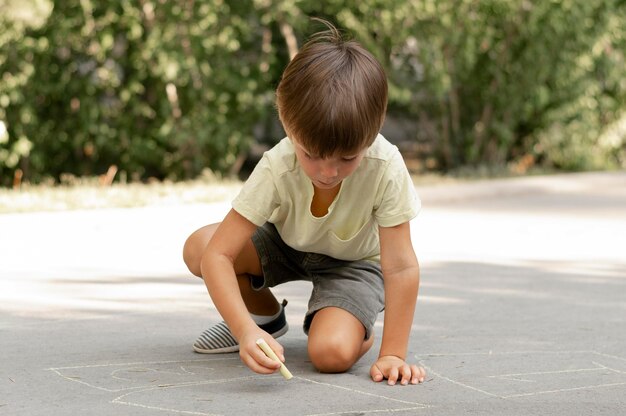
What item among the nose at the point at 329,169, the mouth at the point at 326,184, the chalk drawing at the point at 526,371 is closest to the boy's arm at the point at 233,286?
the mouth at the point at 326,184

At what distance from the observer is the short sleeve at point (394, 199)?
3.71m

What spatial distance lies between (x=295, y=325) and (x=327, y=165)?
4.59 feet

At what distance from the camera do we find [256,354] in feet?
11.1

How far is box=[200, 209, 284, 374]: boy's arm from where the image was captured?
340 centimetres

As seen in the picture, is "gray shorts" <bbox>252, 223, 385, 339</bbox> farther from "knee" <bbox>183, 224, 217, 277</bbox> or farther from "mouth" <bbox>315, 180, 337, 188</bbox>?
"mouth" <bbox>315, 180, 337, 188</bbox>

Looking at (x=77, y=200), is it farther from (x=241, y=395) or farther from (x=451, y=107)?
(x=241, y=395)

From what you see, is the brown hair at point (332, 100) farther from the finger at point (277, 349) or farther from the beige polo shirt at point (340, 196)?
the finger at point (277, 349)

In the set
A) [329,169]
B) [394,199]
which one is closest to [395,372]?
[394,199]

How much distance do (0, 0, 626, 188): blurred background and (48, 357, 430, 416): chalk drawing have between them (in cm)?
593

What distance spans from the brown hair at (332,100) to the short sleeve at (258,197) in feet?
0.95

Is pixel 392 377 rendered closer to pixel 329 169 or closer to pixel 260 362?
pixel 260 362

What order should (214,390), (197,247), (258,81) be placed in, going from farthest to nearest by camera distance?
(258,81) < (197,247) < (214,390)

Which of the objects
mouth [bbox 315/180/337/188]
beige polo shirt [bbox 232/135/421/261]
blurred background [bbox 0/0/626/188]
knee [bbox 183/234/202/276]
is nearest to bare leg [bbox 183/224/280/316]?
knee [bbox 183/234/202/276]

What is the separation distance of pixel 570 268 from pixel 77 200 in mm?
3847
